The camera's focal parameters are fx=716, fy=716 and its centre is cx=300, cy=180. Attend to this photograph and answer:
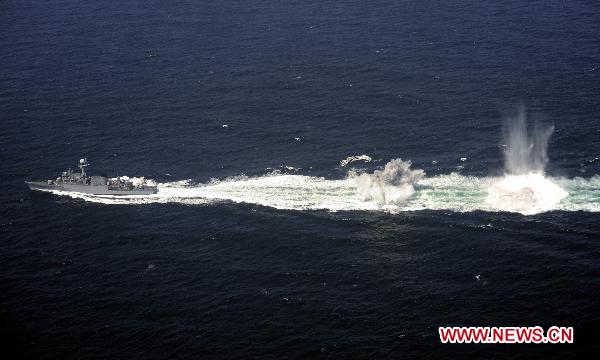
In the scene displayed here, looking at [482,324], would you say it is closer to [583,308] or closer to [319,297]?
[583,308]

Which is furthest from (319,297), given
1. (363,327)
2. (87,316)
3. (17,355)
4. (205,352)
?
(17,355)

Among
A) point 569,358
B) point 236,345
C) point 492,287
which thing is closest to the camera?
point 569,358

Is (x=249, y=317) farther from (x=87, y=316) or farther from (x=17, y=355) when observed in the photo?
(x=17, y=355)

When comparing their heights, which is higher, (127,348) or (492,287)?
(492,287)

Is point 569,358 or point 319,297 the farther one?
point 319,297

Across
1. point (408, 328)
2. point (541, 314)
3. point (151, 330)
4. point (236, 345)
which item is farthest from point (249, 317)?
point (541, 314)

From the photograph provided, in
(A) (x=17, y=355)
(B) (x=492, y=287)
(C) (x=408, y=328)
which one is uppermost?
(B) (x=492, y=287)

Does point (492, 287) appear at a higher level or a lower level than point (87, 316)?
higher

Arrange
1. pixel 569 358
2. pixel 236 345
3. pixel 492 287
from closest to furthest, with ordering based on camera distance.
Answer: pixel 569 358 < pixel 236 345 < pixel 492 287

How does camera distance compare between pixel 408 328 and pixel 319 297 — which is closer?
pixel 408 328
